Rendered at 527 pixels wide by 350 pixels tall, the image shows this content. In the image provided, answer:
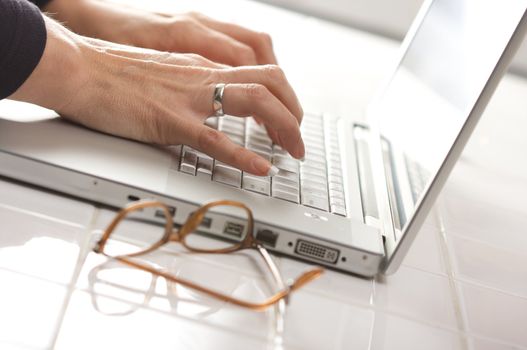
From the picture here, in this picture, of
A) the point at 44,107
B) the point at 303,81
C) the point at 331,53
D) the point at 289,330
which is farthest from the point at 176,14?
the point at 289,330

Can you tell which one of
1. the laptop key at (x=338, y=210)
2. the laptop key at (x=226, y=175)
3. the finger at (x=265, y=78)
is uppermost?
the finger at (x=265, y=78)

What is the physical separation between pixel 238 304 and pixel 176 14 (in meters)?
0.63

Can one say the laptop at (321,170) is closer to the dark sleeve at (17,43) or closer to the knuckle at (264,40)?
the dark sleeve at (17,43)

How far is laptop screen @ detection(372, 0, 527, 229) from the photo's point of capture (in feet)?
2.82

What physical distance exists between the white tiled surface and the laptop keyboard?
0.10m

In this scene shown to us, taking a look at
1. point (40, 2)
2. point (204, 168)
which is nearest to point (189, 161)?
point (204, 168)

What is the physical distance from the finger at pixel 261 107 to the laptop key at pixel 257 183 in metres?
0.07

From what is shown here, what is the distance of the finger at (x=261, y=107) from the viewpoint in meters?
0.96

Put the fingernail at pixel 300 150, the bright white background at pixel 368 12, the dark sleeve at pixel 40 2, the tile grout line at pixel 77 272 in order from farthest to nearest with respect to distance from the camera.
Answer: the bright white background at pixel 368 12
the dark sleeve at pixel 40 2
the fingernail at pixel 300 150
the tile grout line at pixel 77 272

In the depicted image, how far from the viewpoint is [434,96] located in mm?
1045

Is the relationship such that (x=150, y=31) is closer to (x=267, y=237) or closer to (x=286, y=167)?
(x=286, y=167)

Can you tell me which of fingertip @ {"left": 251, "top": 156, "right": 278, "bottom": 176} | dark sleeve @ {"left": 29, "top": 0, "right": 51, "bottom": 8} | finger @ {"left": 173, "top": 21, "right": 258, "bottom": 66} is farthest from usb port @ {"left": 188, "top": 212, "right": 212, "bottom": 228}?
dark sleeve @ {"left": 29, "top": 0, "right": 51, "bottom": 8}

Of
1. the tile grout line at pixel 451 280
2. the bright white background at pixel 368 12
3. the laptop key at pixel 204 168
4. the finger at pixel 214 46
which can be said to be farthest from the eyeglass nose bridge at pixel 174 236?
the bright white background at pixel 368 12

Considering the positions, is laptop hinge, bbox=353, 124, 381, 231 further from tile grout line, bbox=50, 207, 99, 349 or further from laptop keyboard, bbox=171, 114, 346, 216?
tile grout line, bbox=50, 207, 99, 349
